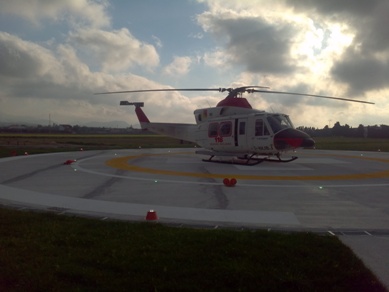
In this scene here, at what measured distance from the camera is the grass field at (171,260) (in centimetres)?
450

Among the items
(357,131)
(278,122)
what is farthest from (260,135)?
(357,131)

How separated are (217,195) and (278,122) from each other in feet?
29.0

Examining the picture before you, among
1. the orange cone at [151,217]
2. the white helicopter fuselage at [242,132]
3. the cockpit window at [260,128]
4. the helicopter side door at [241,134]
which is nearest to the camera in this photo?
the orange cone at [151,217]

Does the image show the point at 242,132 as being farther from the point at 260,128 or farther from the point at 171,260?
the point at 171,260

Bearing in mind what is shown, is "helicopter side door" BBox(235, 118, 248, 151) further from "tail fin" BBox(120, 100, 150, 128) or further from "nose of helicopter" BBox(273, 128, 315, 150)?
"tail fin" BBox(120, 100, 150, 128)

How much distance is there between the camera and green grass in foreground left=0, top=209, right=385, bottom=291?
4500mm

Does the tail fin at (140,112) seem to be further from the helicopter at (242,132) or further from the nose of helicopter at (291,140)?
the nose of helicopter at (291,140)

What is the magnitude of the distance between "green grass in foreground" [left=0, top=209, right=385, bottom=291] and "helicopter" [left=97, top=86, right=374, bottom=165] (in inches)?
471

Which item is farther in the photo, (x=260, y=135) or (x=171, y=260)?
(x=260, y=135)

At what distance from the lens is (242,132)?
774 inches

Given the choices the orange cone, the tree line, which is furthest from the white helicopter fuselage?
the tree line

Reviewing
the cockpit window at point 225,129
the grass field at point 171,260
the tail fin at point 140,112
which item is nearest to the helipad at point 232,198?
the grass field at point 171,260

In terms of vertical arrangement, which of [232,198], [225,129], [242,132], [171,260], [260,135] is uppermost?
[225,129]

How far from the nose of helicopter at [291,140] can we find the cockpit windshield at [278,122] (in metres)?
0.36
